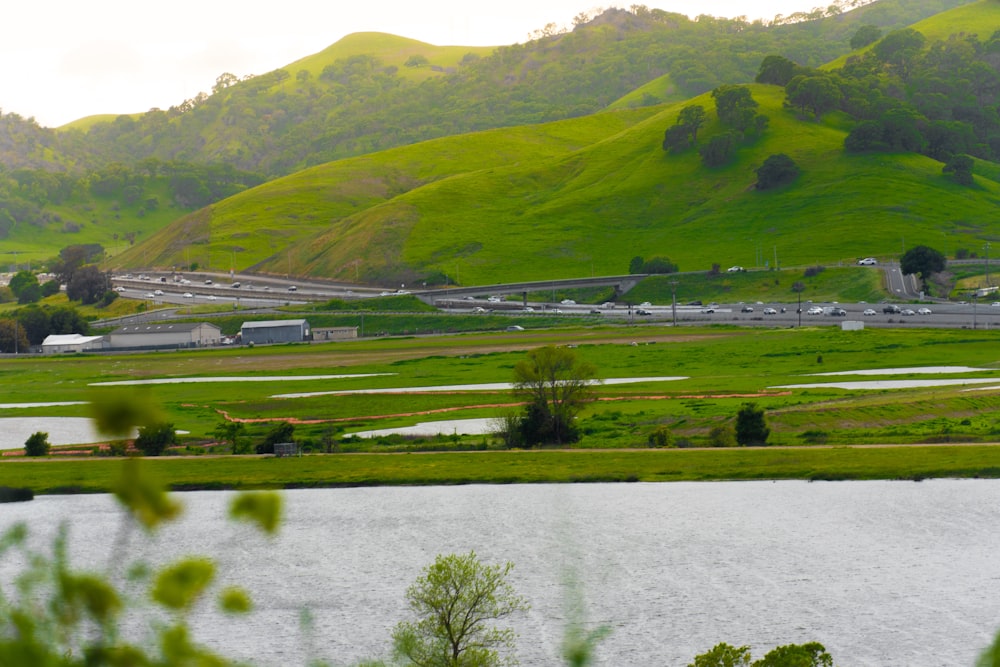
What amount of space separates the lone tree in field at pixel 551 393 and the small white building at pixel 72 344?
323 feet

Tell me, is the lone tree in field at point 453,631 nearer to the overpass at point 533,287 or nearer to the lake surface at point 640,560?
the lake surface at point 640,560

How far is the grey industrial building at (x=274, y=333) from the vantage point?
480 ft

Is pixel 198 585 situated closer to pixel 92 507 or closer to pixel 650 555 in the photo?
pixel 650 555

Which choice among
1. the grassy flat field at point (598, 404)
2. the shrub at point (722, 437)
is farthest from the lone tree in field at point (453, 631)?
the shrub at point (722, 437)

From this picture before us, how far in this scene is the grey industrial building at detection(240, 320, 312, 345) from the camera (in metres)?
146

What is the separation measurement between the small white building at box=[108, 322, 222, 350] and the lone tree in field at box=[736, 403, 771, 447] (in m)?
99.8

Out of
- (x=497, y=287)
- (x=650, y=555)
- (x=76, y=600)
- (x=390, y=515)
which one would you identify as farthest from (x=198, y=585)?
(x=497, y=287)

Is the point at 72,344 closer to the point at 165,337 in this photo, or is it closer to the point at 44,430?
the point at 165,337

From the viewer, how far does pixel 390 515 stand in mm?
46781

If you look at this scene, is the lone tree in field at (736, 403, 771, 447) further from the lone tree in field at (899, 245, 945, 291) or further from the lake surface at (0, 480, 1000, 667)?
the lone tree in field at (899, 245, 945, 291)

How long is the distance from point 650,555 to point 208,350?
104648mm

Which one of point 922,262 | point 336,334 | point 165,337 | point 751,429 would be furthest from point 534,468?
point 922,262

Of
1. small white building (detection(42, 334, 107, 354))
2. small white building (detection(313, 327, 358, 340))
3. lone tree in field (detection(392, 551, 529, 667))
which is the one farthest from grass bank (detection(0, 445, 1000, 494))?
small white building (detection(42, 334, 107, 354))

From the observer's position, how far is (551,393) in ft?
211
